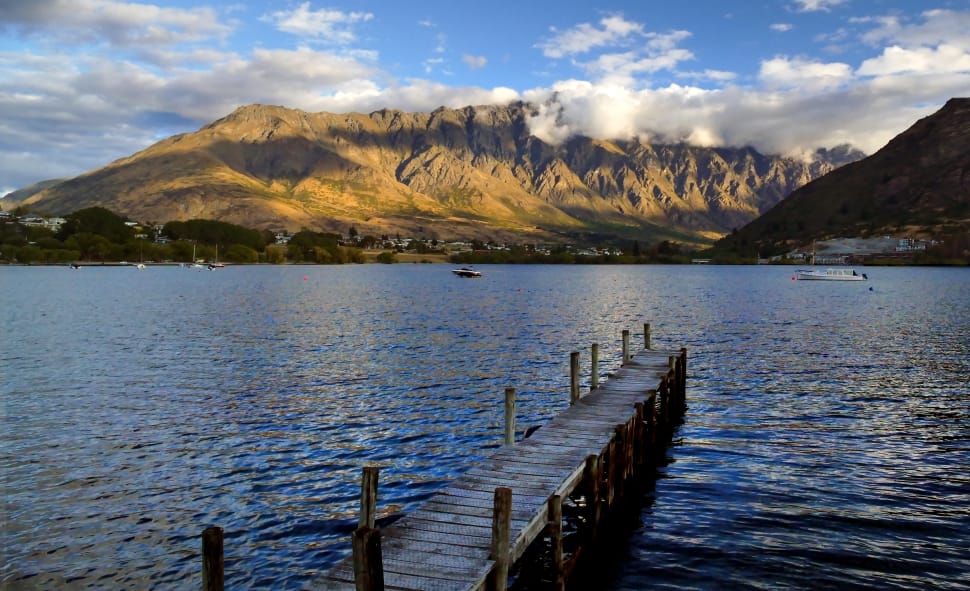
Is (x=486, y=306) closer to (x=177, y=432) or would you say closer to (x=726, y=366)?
(x=726, y=366)

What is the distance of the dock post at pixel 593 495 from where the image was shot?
64.7 ft

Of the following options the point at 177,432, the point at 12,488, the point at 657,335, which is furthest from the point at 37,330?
the point at 657,335

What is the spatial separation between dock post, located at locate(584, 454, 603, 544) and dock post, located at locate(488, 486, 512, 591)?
20.5ft

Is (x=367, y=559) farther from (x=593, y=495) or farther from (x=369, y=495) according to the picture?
(x=593, y=495)

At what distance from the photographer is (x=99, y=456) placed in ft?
91.6

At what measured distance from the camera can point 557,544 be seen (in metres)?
16.3

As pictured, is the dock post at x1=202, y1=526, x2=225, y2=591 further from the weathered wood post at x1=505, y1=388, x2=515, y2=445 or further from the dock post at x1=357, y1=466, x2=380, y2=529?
the weathered wood post at x1=505, y1=388, x2=515, y2=445

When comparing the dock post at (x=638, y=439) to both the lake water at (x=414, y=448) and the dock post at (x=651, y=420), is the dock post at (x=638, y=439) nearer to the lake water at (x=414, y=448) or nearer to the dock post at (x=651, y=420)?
the lake water at (x=414, y=448)

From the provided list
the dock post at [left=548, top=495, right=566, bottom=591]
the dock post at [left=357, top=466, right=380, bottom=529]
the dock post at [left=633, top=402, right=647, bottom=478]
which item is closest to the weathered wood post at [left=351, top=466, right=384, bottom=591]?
the dock post at [left=357, top=466, right=380, bottom=529]

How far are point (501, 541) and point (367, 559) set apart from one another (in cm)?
329

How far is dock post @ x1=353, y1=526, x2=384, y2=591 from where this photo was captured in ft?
38.2

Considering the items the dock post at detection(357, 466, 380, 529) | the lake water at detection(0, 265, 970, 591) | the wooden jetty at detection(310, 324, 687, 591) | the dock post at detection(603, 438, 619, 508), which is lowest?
the lake water at detection(0, 265, 970, 591)

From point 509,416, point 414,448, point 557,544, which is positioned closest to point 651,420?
point 509,416

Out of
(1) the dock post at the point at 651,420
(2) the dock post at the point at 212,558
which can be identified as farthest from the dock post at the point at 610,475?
(2) the dock post at the point at 212,558
